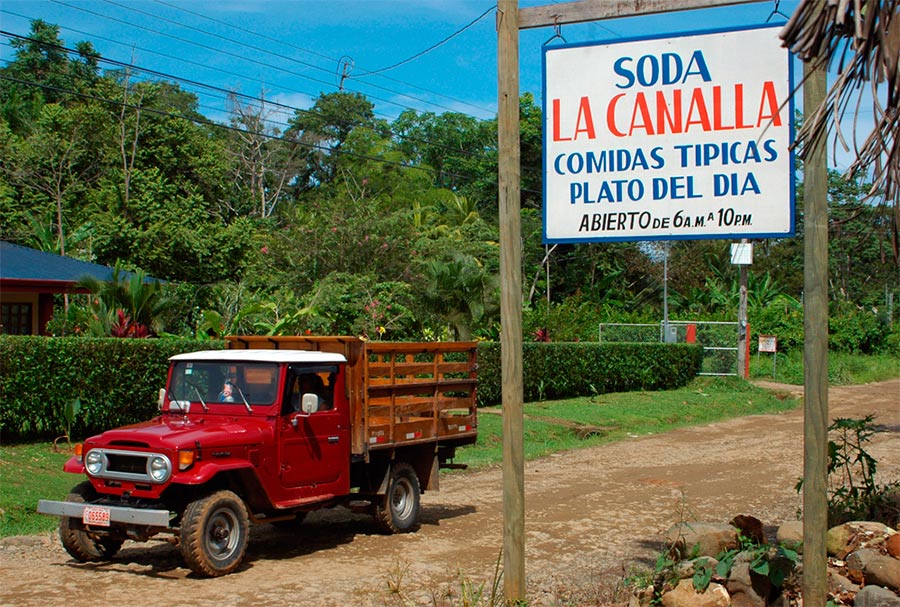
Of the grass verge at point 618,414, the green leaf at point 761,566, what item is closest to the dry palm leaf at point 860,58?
the green leaf at point 761,566

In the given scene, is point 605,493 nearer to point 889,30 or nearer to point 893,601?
point 893,601

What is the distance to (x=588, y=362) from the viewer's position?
2797 centimetres

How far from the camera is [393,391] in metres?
11.0

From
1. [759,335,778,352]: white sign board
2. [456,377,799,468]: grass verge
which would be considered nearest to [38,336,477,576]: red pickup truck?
[456,377,799,468]: grass verge

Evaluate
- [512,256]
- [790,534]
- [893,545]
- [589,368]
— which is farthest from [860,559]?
[589,368]

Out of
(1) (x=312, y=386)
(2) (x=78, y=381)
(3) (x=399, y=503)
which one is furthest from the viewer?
(2) (x=78, y=381)

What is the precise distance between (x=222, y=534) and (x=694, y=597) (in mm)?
4193

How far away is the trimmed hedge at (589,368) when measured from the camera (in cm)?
2361

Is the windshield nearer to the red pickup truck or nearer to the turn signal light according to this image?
the red pickup truck

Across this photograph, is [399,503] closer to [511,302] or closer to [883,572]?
[883,572]

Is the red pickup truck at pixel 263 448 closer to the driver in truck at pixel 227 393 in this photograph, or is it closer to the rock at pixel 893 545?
the driver in truck at pixel 227 393

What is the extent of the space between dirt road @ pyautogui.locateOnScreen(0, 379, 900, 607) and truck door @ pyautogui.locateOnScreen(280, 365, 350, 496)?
0.73 meters

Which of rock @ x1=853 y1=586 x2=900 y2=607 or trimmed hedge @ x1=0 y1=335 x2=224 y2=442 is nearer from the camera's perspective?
rock @ x1=853 y1=586 x2=900 y2=607

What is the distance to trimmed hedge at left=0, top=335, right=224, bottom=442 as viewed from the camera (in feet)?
49.2
